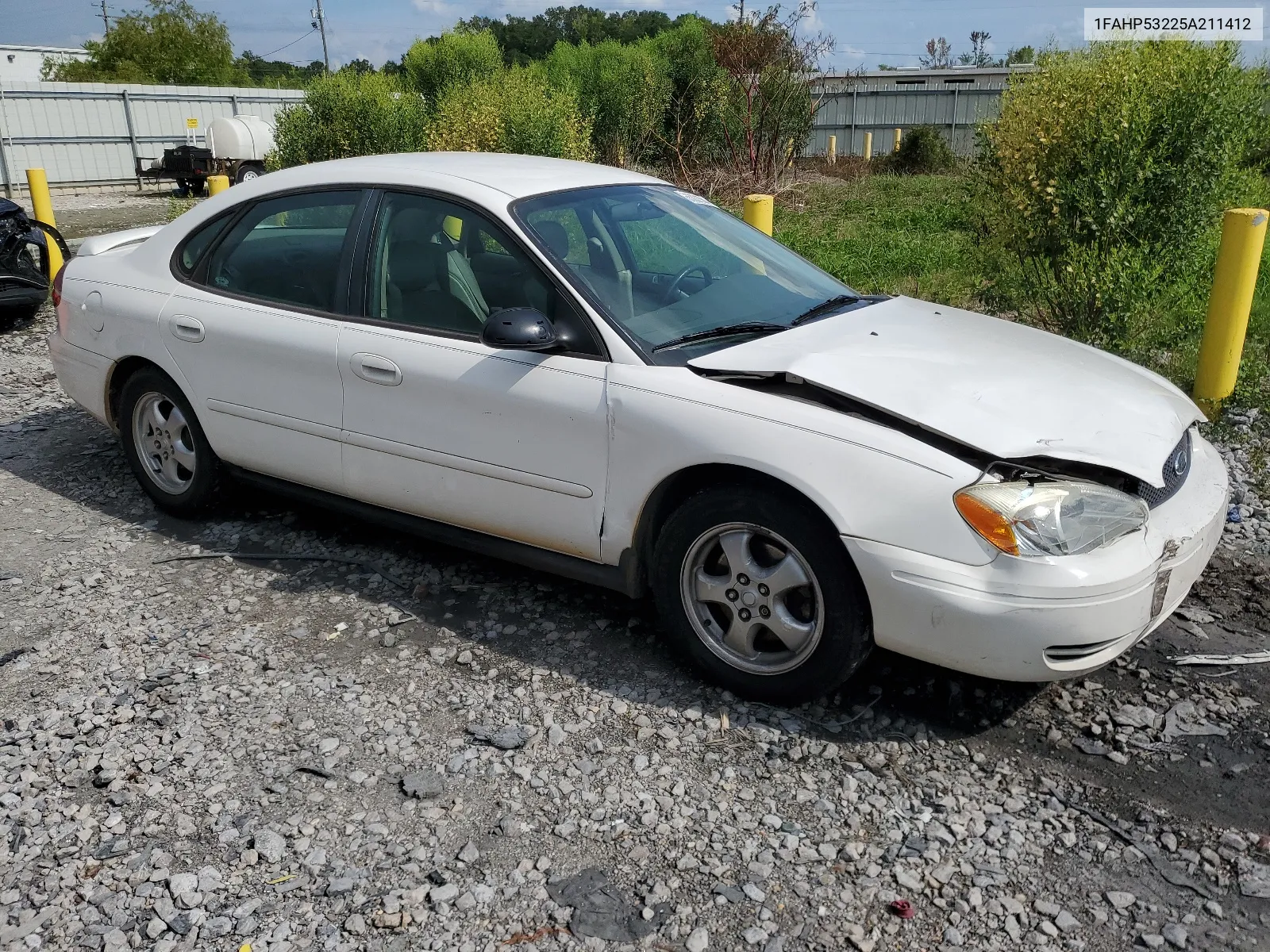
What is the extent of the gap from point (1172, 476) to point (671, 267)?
6.26 feet

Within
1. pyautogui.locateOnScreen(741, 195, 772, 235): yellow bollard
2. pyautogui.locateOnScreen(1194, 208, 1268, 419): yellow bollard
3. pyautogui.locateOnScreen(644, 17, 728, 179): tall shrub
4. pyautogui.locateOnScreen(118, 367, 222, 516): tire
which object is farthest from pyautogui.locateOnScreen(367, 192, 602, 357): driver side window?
pyautogui.locateOnScreen(644, 17, 728, 179): tall shrub

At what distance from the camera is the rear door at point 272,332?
14.1ft

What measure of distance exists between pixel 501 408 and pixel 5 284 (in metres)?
7.48

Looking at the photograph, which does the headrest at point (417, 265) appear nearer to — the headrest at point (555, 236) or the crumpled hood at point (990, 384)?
the headrest at point (555, 236)

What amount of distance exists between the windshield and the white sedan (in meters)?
0.01

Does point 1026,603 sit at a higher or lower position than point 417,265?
lower

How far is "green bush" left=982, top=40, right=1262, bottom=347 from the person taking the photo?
682 centimetres

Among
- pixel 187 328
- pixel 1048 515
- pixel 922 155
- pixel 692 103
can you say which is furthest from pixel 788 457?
pixel 922 155

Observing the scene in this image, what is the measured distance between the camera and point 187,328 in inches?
185

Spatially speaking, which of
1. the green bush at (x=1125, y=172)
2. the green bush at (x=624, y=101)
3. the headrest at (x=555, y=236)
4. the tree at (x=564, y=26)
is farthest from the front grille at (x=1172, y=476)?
the tree at (x=564, y=26)

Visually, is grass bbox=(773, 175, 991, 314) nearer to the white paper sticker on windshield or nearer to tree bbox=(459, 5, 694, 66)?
the white paper sticker on windshield

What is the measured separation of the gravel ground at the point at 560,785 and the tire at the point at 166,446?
0.65 meters

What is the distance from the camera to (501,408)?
3.76 m

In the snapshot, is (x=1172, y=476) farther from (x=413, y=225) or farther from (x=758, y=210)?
(x=758, y=210)
